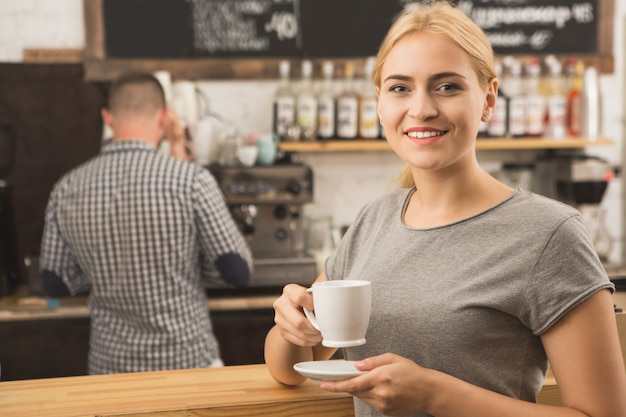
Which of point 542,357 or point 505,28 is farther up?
point 505,28

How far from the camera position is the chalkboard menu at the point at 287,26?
4035mm

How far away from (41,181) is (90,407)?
2.81 metres

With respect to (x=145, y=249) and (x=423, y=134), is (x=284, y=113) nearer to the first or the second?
(x=145, y=249)

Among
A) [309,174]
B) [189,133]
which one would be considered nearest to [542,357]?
[309,174]

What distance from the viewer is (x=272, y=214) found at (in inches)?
145

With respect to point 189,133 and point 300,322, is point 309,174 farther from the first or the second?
point 300,322

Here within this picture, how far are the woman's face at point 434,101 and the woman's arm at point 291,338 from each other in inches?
11.7

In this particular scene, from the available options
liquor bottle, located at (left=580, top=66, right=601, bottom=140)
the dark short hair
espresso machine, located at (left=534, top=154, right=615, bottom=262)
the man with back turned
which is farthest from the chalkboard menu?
the man with back turned

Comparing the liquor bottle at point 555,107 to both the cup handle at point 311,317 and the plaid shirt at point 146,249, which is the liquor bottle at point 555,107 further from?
the cup handle at point 311,317

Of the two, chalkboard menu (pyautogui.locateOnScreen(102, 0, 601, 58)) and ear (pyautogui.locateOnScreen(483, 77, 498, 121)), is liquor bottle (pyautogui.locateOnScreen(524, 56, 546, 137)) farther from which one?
ear (pyautogui.locateOnScreen(483, 77, 498, 121))

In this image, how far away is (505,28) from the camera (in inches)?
166

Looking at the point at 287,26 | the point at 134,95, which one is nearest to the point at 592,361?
the point at 134,95

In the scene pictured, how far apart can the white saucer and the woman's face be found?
36cm

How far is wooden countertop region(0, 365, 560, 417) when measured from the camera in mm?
1470
